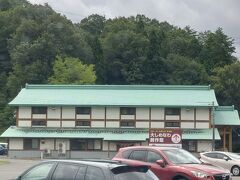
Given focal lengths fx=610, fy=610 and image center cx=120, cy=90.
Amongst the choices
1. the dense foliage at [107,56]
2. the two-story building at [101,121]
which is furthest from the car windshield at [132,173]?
the dense foliage at [107,56]

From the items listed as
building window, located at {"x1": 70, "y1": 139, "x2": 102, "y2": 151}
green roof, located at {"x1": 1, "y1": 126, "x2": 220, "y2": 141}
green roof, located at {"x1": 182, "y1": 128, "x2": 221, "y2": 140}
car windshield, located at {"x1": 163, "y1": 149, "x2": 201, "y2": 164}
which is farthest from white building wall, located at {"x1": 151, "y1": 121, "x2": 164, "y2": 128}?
car windshield, located at {"x1": 163, "y1": 149, "x2": 201, "y2": 164}

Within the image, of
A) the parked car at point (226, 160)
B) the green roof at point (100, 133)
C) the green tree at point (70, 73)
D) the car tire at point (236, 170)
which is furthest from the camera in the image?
the green tree at point (70, 73)

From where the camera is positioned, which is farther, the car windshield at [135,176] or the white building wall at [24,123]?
the white building wall at [24,123]

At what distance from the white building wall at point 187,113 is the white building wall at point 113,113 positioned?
7.82 meters

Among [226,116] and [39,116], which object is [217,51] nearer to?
[226,116]

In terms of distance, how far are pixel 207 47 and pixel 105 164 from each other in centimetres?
10337

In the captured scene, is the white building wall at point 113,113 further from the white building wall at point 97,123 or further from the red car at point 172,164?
the red car at point 172,164

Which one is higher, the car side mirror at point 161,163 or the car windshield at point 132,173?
the car windshield at point 132,173

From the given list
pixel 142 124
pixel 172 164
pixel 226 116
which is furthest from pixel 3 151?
pixel 172 164

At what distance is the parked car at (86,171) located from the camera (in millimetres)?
11539

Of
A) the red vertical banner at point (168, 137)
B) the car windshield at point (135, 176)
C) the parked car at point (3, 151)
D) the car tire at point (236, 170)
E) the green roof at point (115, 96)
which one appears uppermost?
the green roof at point (115, 96)

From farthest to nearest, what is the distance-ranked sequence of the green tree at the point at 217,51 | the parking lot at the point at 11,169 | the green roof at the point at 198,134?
the green tree at the point at 217,51 < the green roof at the point at 198,134 < the parking lot at the point at 11,169

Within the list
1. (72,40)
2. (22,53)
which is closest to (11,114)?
(22,53)

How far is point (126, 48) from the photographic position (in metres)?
112
